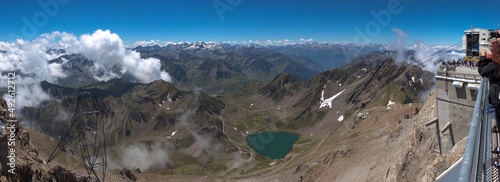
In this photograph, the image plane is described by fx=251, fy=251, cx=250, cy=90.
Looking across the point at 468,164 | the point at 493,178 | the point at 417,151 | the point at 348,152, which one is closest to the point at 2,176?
the point at 468,164

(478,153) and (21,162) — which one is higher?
(478,153)

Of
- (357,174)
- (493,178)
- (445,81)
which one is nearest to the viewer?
(493,178)

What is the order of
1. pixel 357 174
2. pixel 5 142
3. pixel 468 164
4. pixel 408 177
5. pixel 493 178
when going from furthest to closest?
pixel 357 174 < pixel 408 177 < pixel 5 142 < pixel 493 178 < pixel 468 164

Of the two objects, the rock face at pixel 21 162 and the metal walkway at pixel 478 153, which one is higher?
the metal walkway at pixel 478 153

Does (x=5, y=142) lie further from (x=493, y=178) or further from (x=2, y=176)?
(x=493, y=178)

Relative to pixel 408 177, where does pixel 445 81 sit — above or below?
above

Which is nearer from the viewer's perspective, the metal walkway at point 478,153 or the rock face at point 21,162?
the metal walkway at point 478,153

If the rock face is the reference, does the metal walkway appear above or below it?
above

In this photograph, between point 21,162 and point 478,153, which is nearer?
point 478,153

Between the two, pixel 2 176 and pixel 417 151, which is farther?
pixel 417 151

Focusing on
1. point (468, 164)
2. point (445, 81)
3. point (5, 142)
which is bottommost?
point (5, 142)

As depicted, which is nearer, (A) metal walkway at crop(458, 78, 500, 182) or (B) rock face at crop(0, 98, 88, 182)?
(A) metal walkway at crop(458, 78, 500, 182)
